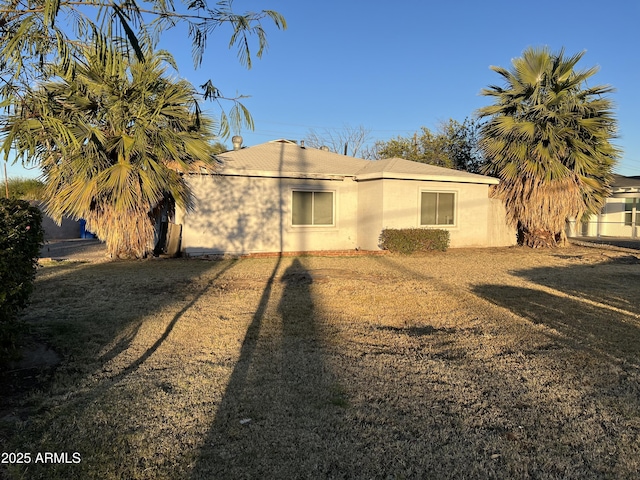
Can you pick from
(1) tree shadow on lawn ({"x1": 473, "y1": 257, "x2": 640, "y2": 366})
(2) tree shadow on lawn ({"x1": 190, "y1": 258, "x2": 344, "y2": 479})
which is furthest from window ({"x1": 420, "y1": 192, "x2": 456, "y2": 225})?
(2) tree shadow on lawn ({"x1": 190, "y1": 258, "x2": 344, "y2": 479})

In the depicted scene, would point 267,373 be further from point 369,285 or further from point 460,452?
point 369,285

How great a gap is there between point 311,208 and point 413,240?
3.36 metres

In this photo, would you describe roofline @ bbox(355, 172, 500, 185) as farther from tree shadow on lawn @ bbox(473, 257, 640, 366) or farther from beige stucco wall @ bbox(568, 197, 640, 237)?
beige stucco wall @ bbox(568, 197, 640, 237)

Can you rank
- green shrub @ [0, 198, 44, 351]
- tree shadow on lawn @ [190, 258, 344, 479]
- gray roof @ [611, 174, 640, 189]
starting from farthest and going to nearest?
gray roof @ [611, 174, 640, 189], green shrub @ [0, 198, 44, 351], tree shadow on lawn @ [190, 258, 344, 479]

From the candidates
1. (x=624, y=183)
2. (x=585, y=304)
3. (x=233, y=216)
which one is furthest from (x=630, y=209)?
(x=233, y=216)

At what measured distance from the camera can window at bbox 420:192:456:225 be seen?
15391 millimetres

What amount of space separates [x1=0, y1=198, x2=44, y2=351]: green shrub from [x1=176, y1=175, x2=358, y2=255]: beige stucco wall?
8.16m

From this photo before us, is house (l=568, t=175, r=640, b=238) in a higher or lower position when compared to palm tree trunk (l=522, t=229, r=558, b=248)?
higher

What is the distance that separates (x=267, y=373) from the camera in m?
4.26

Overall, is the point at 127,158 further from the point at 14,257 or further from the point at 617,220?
the point at 617,220

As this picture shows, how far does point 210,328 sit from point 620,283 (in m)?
8.21

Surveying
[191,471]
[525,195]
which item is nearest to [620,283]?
[525,195]

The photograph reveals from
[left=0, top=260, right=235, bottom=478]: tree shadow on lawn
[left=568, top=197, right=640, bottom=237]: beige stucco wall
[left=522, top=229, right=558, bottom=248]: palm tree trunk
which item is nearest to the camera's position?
[left=0, top=260, right=235, bottom=478]: tree shadow on lawn

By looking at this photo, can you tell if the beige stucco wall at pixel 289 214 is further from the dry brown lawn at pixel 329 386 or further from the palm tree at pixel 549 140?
the dry brown lawn at pixel 329 386
